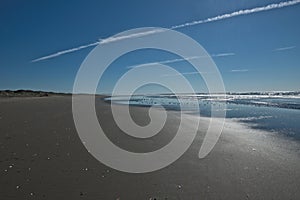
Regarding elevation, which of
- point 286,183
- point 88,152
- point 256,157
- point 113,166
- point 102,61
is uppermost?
point 102,61

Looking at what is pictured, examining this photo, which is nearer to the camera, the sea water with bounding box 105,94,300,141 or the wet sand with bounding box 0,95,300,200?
the wet sand with bounding box 0,95,300,200

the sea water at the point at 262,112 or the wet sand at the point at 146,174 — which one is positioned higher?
the sea water at the point at 262,112

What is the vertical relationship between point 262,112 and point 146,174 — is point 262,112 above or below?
above

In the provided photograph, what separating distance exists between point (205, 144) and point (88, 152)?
419cm

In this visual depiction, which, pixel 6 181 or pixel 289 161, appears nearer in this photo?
pixel 6 181

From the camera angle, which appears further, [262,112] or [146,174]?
[262,112]

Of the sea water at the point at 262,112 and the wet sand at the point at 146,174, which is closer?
the wet sand at the point at 146,174

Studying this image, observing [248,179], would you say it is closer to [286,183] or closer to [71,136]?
[286,183]

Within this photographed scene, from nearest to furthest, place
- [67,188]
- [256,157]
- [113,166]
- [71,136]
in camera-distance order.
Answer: [67,188]
[113,166]
[256,157]
[71,136]

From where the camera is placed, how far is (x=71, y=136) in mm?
9516

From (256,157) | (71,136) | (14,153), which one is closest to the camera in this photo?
(14,153)

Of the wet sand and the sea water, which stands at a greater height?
the sea water

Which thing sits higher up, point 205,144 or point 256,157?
point 205,144

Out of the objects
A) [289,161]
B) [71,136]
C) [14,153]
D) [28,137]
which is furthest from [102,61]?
[289,161]
